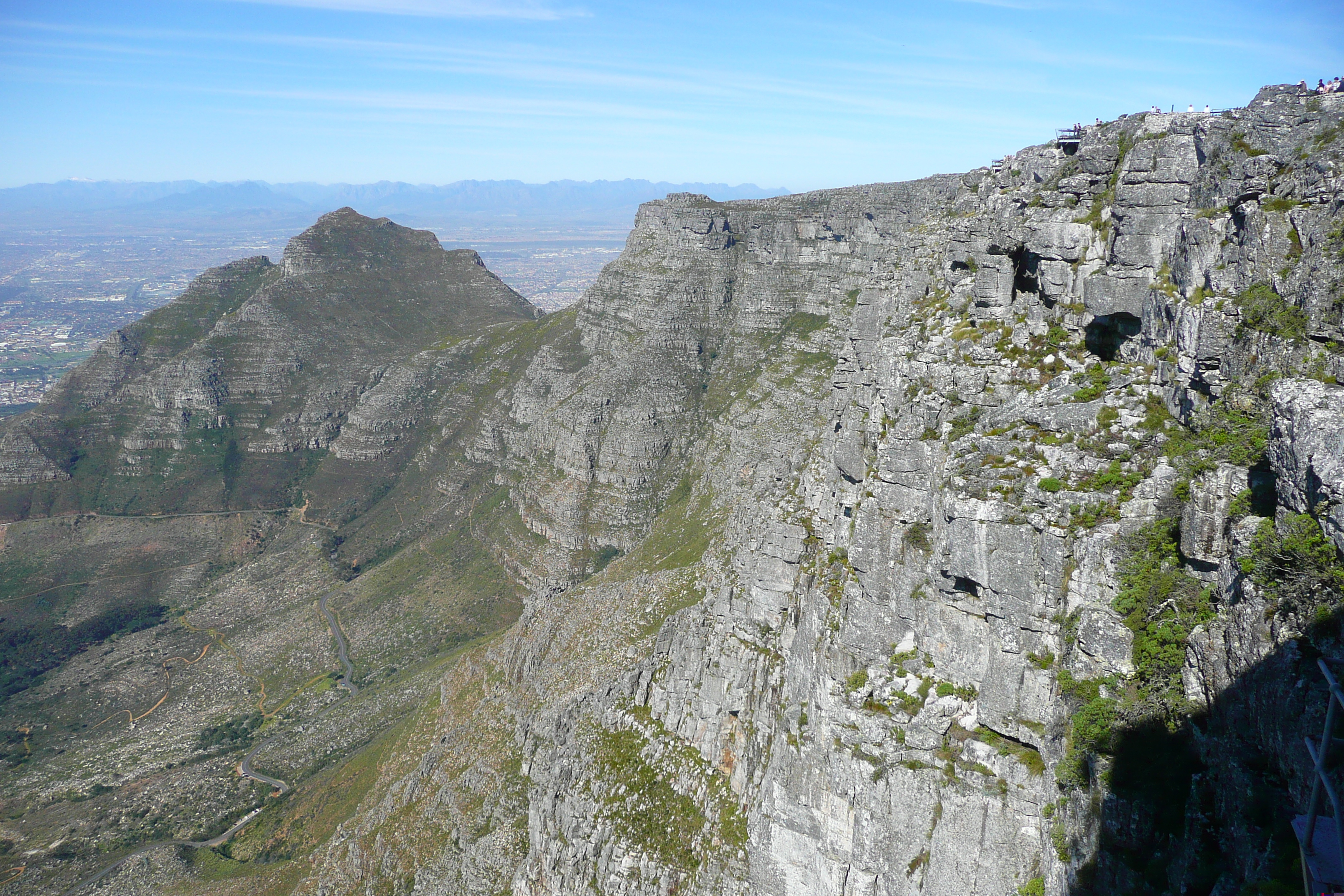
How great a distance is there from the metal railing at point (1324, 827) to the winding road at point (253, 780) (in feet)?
340

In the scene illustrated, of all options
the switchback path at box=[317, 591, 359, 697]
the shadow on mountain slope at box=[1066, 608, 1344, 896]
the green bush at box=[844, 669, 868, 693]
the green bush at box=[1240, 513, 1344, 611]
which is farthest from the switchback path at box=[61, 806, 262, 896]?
the green bush at box=[1240, 513, 1344, 611]

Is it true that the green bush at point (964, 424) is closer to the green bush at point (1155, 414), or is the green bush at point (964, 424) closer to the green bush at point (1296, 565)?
the green bush at point (1155, 414)

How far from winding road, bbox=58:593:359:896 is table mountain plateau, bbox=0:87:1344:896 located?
1.28m

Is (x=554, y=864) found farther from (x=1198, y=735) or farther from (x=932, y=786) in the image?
(x=1198, y=735)

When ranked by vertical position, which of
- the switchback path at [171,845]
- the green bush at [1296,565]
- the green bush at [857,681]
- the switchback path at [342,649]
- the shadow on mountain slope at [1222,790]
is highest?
the green bush at [1296,565]

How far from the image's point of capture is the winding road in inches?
3369

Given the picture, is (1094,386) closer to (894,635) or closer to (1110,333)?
(1110,333)

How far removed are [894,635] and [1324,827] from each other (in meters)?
14.5

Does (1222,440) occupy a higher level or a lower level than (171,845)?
higher

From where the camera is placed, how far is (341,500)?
171 metres

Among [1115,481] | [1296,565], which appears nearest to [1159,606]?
[1115,481]

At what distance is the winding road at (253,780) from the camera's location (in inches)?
3369

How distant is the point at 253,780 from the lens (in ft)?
325

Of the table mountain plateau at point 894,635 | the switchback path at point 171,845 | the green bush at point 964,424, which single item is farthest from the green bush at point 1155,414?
the switchback path at point 171,845
